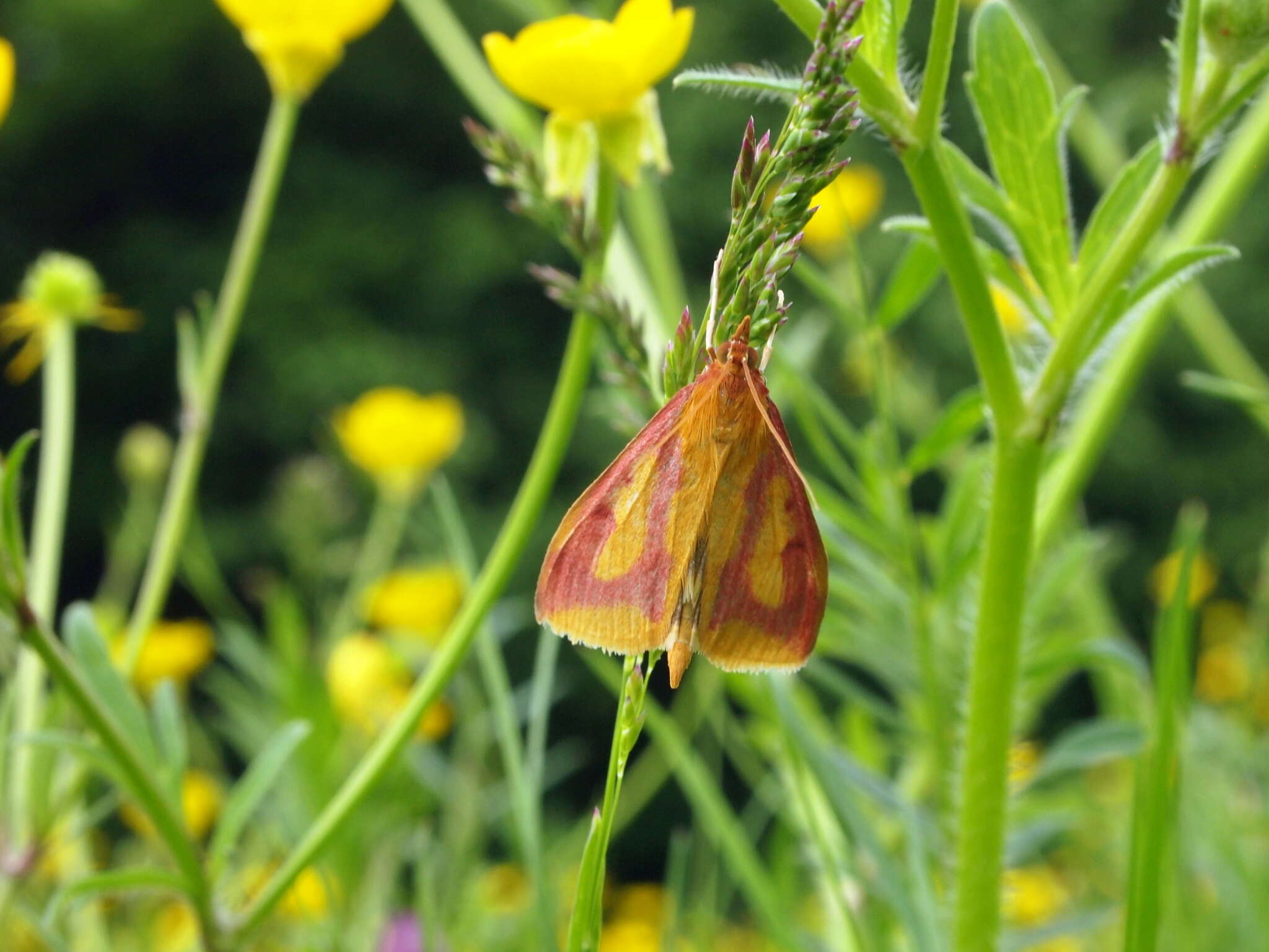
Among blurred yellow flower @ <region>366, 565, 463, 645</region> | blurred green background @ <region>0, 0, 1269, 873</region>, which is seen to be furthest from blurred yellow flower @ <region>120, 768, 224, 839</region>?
blurred green background @ <region>0, 0, 1269, 873</region>

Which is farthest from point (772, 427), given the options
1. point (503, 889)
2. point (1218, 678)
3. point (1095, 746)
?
point (1218, 678)

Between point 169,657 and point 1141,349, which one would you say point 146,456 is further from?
point 1141,349

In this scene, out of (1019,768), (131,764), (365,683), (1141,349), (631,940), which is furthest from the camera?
(631,940)

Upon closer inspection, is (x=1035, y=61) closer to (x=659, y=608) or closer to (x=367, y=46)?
(x=659, y=608)

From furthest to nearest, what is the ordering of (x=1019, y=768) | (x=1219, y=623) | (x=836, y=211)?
(x=1219, y=623), (x=836, y=211), (x=1019, y=768)

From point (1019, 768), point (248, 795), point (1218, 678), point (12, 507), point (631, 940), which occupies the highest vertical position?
point (12, 507)

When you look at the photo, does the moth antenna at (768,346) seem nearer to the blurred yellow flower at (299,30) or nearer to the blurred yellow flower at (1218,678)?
the blurred yellow flower at (299,30)
